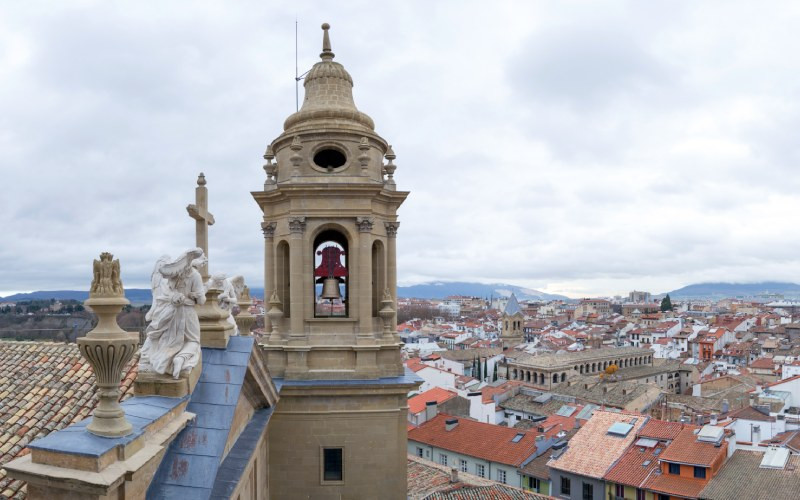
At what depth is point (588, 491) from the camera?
37781 mm

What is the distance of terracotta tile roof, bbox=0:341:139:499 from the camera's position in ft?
34.3

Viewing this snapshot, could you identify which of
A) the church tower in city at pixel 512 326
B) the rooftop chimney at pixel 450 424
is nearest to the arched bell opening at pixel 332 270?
the rooftop chimney at pixel 450 424

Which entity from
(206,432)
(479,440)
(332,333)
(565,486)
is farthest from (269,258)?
(479,440)

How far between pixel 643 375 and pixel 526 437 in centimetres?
5034

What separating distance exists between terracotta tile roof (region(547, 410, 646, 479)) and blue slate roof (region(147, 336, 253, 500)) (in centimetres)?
3260

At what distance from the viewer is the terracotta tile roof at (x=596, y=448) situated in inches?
1507

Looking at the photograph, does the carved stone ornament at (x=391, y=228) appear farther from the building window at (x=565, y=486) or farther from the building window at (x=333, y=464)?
the building window at (x=565, y=486)

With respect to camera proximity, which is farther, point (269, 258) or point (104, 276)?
point (269, 258)

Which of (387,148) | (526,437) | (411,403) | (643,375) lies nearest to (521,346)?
(643,375)

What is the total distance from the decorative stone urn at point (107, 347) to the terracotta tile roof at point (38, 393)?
4.08 meters

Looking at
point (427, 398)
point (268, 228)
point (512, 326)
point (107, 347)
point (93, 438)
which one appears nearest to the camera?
point (93, 438)

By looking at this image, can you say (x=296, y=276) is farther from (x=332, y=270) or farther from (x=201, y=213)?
(x=201, y=213)

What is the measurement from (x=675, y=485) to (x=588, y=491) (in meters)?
5.10

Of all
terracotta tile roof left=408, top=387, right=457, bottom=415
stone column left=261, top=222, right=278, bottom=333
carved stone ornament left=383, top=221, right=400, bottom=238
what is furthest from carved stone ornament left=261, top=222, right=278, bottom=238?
terracotta tile roof left=408, top=387, right=457, bottom=415
